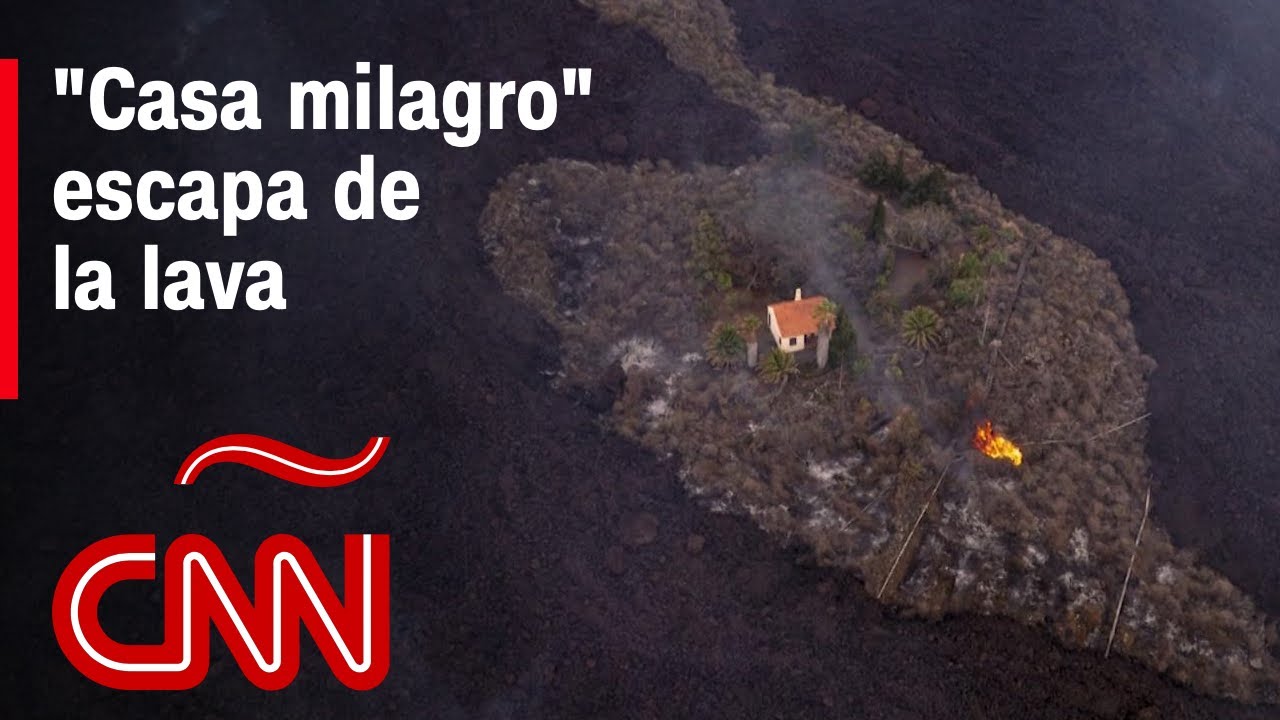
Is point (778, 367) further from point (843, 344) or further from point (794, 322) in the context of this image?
point (843, 344)

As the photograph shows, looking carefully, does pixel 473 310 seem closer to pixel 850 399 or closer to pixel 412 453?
pixel 412 453

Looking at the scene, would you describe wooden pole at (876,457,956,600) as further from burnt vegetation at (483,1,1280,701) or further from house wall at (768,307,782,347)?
house wall at (768,307,782,347)

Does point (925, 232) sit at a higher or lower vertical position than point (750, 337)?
higher

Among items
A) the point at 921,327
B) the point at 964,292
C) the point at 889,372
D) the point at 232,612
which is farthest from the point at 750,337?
the point at 232,612

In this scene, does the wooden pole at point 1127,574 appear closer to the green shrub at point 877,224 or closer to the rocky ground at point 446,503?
the rocky ground at point 446,503

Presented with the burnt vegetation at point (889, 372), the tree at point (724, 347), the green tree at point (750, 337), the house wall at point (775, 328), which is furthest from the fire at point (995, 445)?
the tree at point (724, 347)

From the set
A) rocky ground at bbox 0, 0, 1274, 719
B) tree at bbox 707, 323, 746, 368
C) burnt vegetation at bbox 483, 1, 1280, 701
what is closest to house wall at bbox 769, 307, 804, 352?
burnt vegetation at bbox 483, 1, 1280, 701

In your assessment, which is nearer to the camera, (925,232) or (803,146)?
(925,232)

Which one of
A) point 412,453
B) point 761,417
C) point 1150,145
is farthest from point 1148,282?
point 412,453
